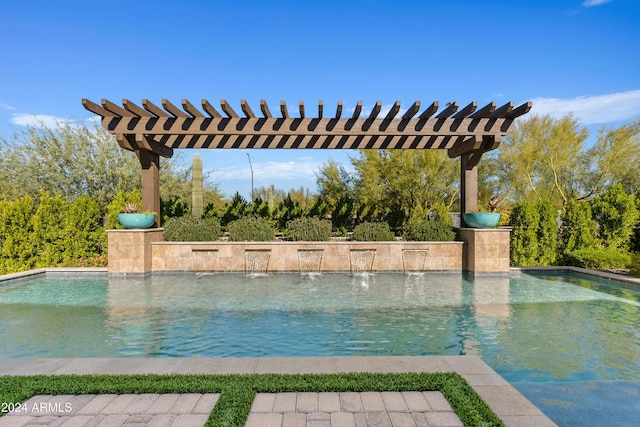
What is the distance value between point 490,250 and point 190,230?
847 cm

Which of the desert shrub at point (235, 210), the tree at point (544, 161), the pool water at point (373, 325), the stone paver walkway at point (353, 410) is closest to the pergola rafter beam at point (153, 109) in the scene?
the pool water at point (373, 325)

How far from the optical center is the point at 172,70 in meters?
14.4

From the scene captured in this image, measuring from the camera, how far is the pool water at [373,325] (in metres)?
4.00

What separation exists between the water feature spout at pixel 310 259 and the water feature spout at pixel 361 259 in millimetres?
896

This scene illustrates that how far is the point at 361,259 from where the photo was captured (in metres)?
11.3

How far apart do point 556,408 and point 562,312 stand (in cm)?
422

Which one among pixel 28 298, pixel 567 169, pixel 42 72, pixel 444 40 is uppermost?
pixel 444 40

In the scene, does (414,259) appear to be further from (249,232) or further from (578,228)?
(578,228)

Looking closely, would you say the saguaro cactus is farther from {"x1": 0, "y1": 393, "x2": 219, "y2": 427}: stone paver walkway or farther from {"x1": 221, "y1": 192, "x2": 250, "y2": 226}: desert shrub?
{"x1": 0, "y1": 393, "x2": 219, "y2": 427}: stone paver walkway

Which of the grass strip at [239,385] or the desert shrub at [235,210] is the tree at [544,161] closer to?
the desert shrub at [235,210]

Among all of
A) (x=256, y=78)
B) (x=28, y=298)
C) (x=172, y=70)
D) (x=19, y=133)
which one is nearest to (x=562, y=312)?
(x=28, y=298)

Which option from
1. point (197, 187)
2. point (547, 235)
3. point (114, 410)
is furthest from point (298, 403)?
point (197, 187)

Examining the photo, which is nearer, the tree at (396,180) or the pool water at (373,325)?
the pool water at (373,325)

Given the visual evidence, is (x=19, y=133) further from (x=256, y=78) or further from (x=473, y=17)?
(x=473, y=17)
